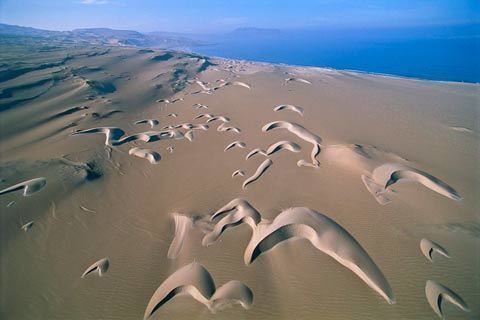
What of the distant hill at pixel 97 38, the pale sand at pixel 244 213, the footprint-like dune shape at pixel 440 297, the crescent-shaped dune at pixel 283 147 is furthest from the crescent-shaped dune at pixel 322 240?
the distant hill at pixel 97 38

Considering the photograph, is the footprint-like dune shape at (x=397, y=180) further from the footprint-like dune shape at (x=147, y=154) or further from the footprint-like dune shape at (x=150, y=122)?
the footprint-like dune shape at (x=150, y=122)

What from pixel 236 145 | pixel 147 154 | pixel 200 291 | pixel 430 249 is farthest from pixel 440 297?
pixel 147 154

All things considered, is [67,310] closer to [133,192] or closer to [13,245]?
[13,245]

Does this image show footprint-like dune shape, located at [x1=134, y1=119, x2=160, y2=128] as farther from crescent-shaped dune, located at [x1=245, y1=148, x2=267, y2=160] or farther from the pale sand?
crescent-shaped dune, located at [x1=245, y1=148, x2=267, y2=160]

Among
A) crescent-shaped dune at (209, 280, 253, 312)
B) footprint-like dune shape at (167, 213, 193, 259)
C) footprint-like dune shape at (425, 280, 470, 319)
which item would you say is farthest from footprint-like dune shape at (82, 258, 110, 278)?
footprint-like dune shape at (425, 280, 470, 319)

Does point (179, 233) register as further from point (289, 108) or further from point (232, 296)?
point (289, 108)

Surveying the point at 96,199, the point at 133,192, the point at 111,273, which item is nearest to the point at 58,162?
the point at 96,199
